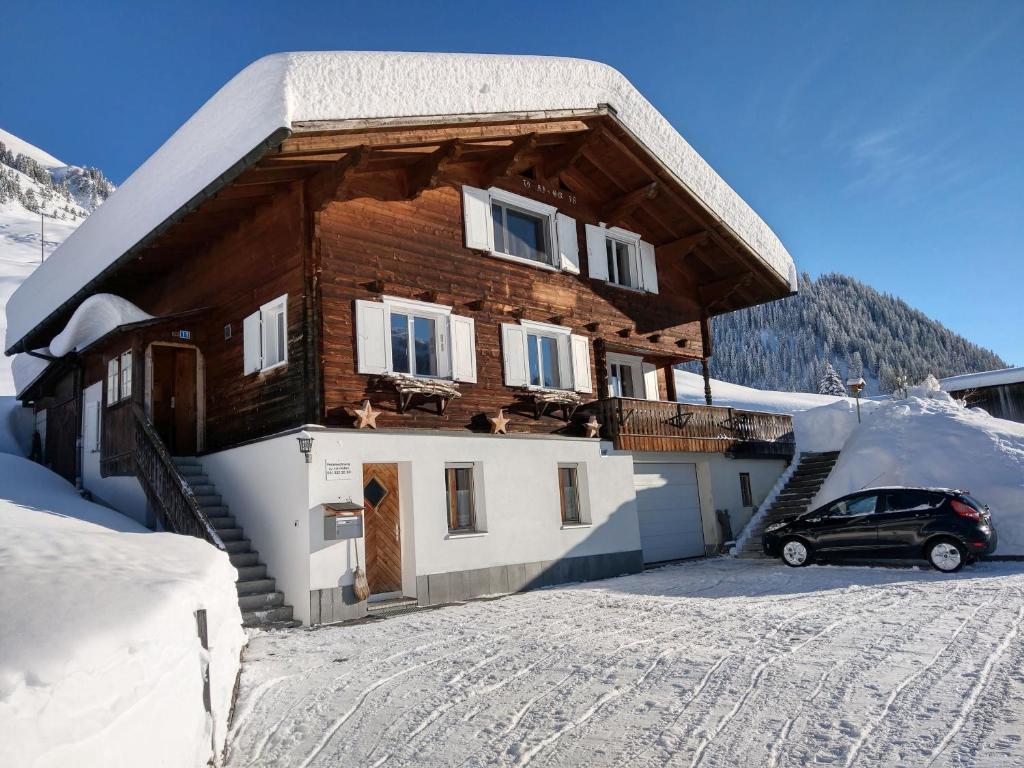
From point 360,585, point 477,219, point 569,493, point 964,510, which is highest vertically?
point 477,219

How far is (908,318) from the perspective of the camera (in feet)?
482

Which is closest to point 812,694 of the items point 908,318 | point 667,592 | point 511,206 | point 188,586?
point 188,586

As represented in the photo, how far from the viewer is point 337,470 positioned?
11164 mm

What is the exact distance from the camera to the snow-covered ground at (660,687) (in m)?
4.66

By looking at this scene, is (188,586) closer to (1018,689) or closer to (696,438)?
(1018,689)

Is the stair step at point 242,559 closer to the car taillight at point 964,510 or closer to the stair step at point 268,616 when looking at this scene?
the stair step at point 268,616

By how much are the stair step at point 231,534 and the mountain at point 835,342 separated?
124 meters

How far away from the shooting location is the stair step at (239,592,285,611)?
1052 centimetres

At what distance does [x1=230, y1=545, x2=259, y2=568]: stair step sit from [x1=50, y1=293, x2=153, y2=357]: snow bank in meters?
5.44

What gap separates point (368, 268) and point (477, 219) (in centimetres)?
304

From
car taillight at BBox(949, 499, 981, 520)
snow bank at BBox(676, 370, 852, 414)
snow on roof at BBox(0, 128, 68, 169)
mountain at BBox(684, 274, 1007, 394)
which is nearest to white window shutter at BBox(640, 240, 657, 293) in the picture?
car taillight at BBox(949, 499, 981, 520)

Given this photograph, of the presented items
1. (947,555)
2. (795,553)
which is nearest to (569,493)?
(795,553)

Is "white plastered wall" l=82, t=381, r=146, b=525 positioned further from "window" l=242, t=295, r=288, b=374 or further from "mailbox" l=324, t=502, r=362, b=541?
"mailbox" l=324, t=502, r=362, b=541

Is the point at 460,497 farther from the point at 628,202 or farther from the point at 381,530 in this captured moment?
the point at 628,202
